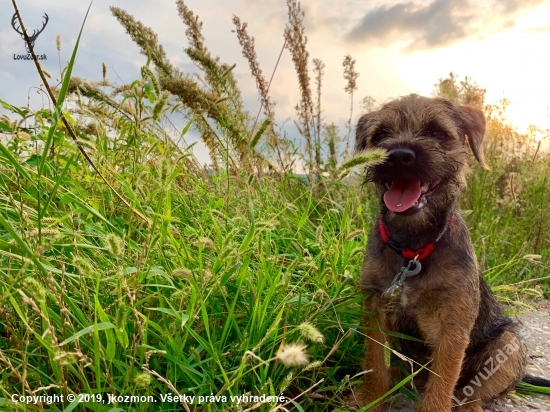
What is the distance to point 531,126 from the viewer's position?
741 centimetres

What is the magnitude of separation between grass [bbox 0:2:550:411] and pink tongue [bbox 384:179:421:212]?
0.48 metres

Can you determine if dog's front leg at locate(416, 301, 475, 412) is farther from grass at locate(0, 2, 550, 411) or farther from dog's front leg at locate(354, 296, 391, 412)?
grass at locate(0, 2, 550, 411)

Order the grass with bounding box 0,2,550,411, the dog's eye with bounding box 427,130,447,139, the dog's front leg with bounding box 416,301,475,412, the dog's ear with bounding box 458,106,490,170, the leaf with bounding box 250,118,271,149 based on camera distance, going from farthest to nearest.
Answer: the dog's ear with bounding box 458,106,490,170 → the dog's eye with bounding box 427,130,447,139 → the leaf with bounding box 250,118,271,149 → the dog's front leg with bounding box 416,301,475,412 → the grass with bounding box 0,2,550,411

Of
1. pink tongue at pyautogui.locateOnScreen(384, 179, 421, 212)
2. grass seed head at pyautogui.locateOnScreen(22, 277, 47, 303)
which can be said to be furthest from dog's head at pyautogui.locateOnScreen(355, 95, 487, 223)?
grass seed head at pyautogui.locateOnScreen(22, 277, 47, 303)

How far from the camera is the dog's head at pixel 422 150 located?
8.91 ft

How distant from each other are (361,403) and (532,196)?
4.92 metres

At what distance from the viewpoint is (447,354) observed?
2.59 m

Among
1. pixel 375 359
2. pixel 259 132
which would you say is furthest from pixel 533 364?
pixel 259 132

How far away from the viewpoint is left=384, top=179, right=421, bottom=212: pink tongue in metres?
2.69

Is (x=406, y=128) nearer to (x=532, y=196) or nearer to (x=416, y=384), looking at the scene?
(x=416, y=384)

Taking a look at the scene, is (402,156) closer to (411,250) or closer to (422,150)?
(422,150)

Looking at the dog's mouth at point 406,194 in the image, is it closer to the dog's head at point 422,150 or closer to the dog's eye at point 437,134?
the dog's head at point 422,150

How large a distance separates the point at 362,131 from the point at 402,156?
2.72 feet

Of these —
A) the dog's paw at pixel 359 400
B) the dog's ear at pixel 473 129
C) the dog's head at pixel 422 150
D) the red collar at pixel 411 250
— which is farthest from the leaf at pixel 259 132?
the dog's paw at pixel 359 400
